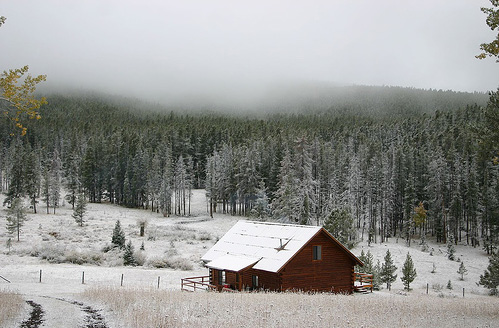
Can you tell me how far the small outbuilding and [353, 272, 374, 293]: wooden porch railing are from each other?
1.00 metres

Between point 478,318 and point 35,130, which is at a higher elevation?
point 35,130

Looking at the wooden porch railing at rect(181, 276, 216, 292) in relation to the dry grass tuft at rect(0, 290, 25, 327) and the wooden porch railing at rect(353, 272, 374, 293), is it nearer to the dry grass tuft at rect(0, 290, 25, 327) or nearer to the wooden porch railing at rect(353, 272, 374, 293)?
the wooden porch railing at rect(353, 272, 374, 293)

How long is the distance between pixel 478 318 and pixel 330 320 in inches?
272

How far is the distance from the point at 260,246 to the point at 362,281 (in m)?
10.4

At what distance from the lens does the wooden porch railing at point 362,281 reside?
3254 cm

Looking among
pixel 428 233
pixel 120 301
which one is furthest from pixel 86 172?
pixel 120 301

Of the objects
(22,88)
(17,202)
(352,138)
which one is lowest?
(17,202)

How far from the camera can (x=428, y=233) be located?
277 feet

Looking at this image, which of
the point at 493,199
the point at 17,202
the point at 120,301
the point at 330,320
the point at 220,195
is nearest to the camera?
the point at 330,320

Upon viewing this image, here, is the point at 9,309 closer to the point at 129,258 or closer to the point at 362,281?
A: the point at 362,281

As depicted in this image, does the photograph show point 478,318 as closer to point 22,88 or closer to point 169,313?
point 169,313

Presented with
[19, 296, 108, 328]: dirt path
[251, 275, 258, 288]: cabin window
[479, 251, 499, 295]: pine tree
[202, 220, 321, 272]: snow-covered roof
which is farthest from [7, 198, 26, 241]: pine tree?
[479, 251, 499, 295]: pine tree

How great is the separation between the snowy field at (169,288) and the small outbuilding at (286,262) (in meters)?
3.10

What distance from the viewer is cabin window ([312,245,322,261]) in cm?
3031
